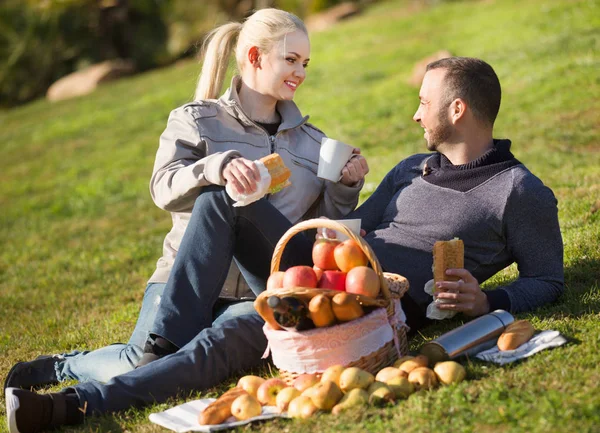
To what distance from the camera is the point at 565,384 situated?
3.15m

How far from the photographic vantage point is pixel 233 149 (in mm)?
4586

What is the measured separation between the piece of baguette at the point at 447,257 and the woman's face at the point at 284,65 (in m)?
1.36

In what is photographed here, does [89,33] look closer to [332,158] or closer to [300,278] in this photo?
[332,158]

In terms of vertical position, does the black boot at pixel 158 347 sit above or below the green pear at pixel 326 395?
below

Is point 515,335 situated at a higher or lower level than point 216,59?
lower

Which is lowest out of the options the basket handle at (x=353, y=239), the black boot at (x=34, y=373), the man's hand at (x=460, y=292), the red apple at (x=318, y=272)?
the black boot at (x=34, y=373)

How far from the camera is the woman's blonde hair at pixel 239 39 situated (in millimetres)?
4656

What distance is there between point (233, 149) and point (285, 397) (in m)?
1.70

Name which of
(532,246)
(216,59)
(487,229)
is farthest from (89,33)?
(532,246)

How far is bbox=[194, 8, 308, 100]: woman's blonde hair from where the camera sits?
4656 millimetres

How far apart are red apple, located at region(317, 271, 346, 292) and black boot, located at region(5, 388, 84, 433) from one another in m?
1.26

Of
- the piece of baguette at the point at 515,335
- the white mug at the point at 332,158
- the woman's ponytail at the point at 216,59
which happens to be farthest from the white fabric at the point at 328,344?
the woman's ponytail at the point at 216,59

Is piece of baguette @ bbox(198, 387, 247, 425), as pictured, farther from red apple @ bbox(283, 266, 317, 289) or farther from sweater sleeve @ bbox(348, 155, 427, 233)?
sweater sleeve @ bbox(348, 155, 427, 233)

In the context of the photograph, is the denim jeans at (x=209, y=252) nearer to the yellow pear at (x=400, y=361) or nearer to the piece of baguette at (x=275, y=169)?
the piece of baguette at (x=275, y=169)
